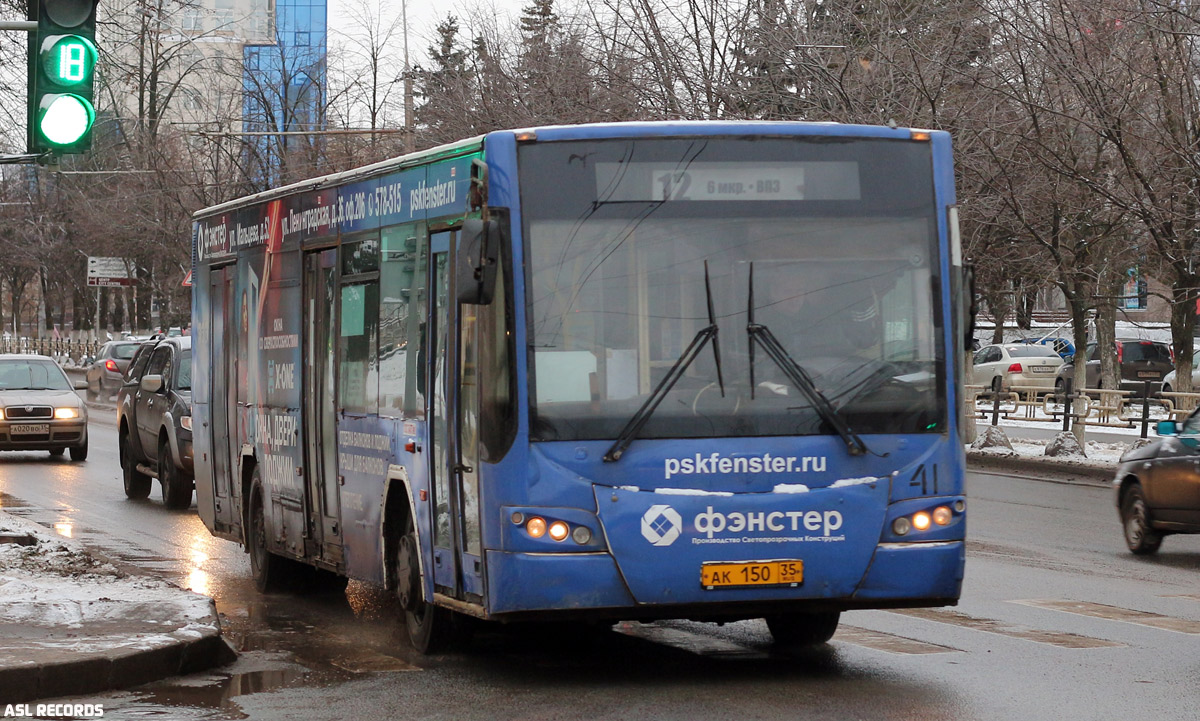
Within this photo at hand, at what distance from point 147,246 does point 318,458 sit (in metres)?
49.3

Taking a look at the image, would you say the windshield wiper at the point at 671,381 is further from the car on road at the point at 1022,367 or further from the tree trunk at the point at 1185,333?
the car on road at the point at 1022,367

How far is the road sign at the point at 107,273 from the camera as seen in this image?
6359 cm

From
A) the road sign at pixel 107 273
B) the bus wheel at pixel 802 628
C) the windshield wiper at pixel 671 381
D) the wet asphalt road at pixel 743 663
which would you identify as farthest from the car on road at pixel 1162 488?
the road sign at pixel 107 273

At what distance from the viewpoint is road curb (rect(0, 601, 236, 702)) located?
786cm

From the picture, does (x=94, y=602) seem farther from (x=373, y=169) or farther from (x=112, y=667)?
(x=373, y=169)

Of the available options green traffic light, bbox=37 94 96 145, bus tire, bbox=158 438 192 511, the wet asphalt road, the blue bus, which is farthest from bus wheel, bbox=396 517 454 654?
bus tire, bbox=158 438 192 511

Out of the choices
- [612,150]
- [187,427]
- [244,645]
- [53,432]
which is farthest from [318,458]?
[53,432]

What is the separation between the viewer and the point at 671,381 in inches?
317

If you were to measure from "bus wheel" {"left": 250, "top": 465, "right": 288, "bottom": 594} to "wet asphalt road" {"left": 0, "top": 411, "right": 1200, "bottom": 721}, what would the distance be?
0.17 m

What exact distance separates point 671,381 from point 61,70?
3.89 meters

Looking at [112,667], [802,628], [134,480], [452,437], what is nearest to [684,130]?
[452,437]

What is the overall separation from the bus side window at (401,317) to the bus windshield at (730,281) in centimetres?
123

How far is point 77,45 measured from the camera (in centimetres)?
952

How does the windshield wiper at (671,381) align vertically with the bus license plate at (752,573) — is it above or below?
above
